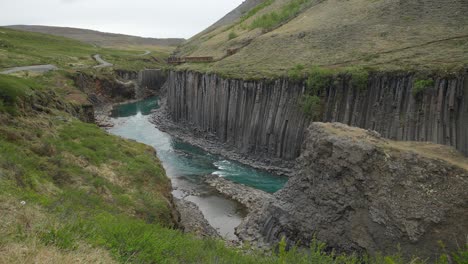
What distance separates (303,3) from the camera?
6222cm

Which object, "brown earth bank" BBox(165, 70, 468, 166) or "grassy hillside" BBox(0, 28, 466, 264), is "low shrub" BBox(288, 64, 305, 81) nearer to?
"brown earth bank" BBox(165, 70, 468, 166)

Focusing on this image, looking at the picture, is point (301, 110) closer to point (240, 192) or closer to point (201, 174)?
point (240, 192)

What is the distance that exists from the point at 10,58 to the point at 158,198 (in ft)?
157

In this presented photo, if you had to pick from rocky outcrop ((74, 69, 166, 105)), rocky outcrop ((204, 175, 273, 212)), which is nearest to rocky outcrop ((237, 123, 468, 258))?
rocky outcrop ((204, 175, 273, 212))

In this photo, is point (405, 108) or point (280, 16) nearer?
point (405, 108)

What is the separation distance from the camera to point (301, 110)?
29656 mm

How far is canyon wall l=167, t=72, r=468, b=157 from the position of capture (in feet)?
72.5

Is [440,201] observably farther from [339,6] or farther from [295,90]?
[339,6]

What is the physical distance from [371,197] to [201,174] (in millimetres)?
16774

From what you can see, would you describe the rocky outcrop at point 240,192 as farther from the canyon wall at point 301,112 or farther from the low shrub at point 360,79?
the low shrub at point 360,79

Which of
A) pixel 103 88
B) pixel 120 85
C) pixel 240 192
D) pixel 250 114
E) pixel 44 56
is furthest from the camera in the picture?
pixel 120 85

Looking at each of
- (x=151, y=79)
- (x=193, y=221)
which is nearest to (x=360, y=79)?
(x=193, y=221)

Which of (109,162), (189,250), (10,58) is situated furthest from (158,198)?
(10,58)

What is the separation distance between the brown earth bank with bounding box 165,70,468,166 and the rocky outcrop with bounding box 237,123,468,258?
7.51 meters
